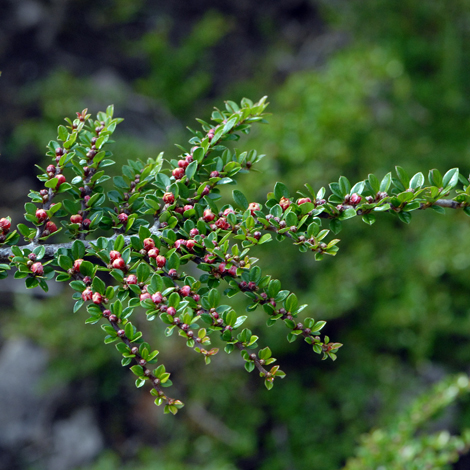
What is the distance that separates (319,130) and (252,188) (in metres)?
0.56

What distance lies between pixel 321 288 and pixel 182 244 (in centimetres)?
191

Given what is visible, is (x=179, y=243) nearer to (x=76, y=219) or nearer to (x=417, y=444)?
(x=76, y=219)

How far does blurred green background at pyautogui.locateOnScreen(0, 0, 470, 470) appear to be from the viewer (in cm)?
273

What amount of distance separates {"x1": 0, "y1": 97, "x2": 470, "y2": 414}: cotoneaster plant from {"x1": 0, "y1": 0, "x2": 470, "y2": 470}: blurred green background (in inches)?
69.7

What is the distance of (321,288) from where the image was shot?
105 inches

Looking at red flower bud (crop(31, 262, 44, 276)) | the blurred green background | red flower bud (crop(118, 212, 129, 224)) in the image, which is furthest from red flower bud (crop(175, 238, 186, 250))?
the blurred green background

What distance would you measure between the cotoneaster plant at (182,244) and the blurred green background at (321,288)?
5.81 ft

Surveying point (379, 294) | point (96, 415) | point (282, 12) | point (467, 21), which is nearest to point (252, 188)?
point (379, 294)

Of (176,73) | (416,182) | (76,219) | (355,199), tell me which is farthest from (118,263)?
(176,73)

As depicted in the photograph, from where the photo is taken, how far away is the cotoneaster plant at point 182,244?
825mm

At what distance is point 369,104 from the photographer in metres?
3.42

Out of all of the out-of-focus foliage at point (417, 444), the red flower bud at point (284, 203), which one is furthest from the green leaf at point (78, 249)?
the out-of-focus foliage at point (417, 444)

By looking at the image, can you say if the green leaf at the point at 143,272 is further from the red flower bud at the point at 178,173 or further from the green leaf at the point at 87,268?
the red flower bud at the point at 178,173

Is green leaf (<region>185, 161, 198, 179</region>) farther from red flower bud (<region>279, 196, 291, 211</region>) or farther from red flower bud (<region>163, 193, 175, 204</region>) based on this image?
red flower bud (<region>279, 196, 291, 211</region>)
